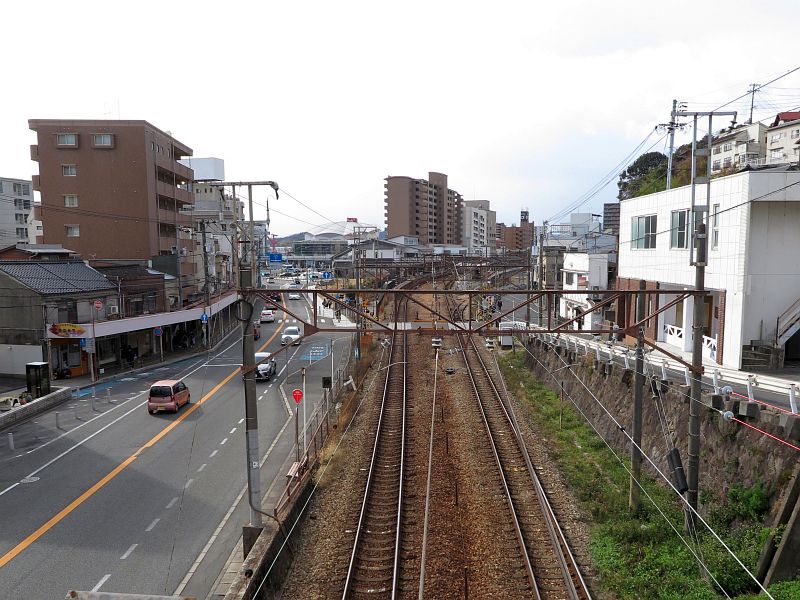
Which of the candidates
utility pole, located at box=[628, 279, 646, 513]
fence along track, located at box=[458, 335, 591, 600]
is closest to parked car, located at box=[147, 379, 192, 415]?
fence along track, located at box=[458, 335, 591, 600]

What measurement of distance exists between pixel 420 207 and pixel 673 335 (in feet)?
274

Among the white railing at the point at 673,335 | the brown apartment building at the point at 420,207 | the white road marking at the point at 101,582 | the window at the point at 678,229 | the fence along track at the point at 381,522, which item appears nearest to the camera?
the white road marking at the point at 101,582

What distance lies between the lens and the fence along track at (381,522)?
9.41 m

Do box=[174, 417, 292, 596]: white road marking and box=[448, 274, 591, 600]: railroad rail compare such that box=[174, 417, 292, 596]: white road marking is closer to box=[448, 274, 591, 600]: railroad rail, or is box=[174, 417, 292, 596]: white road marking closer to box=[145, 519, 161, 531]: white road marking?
box=[145, 519, 161, 531]: white road marking

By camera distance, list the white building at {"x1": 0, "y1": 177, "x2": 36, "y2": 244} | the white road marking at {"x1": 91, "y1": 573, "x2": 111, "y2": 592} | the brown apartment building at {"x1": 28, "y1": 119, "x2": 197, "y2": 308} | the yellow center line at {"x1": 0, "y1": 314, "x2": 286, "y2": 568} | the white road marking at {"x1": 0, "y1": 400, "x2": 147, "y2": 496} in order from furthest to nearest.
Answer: the white building at {"x1": 0, "y1": 177, "x2": 36, "y2": 244} → the brown apartment building at {"x1": 28, "y1": 119, "x2": 197, "y2": 308} → the white road marking at {"x1": 0, "y1": 400, "x2": 147, "y2": 496} → the yellow center line at {"x1": 0, "y1": 314, "x2": 286, "y2": 568} → the white road marking at {"x1": 91, "y1": 573, "x2": 111, "y2": 592}

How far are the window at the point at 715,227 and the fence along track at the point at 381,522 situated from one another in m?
10.9

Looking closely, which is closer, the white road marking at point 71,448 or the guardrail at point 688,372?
the guardrail at point 688,372

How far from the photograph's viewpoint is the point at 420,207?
102562 mm

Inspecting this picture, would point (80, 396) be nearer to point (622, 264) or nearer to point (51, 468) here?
point (51, 468)

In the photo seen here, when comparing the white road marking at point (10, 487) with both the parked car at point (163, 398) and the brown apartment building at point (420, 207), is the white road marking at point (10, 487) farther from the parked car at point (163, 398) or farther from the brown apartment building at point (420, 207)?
the brown apartment building at point (420, 207)

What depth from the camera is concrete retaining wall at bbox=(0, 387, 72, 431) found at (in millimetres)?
18953

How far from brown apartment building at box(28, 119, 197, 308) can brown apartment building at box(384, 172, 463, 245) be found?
64.8 meters

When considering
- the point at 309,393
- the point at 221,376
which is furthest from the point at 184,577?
the point at 221,376

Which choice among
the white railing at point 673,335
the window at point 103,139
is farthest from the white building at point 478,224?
the white railing at point 673,335
